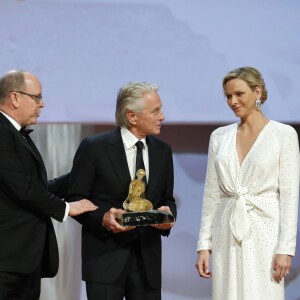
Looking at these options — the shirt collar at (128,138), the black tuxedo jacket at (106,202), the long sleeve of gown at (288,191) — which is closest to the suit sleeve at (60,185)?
the black tuxedo jacket at (106,202)

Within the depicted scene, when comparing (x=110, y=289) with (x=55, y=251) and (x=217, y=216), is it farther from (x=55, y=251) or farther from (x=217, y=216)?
(x=217, y=216)

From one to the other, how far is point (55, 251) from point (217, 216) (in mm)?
664

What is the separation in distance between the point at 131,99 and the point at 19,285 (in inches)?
34.8

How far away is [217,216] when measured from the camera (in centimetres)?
300

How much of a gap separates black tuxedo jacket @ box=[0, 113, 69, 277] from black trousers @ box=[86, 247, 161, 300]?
28cm


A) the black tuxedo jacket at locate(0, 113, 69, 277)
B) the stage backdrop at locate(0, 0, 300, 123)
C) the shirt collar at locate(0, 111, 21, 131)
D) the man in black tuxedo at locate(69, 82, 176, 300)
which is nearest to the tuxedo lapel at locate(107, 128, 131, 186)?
the man in black tuxedo at locate(69, 82, 176, 300)

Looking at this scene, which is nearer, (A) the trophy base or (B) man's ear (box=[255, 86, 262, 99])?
(A) the trophy base

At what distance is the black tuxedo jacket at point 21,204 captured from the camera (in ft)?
9.07

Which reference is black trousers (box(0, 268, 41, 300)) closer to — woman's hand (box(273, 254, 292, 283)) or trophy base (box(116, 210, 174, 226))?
trophy base (box(116, 210, 174, 226))

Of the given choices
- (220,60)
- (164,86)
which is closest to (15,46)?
(164,86)

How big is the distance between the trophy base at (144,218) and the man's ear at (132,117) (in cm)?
42

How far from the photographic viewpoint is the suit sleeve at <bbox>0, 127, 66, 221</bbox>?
2758mm

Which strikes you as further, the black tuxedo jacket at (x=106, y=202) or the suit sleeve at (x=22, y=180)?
the black tuxedo jacket at (x=106, y=202)

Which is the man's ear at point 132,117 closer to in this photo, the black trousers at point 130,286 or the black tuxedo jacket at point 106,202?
the black tuxedo jacket at point 106,202
